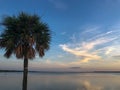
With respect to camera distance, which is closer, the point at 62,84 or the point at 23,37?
the point at 23,37

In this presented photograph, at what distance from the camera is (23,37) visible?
1770cm

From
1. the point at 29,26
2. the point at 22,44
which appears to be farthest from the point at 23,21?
the point at 22,44

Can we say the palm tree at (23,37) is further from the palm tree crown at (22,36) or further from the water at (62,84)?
the water at (62,84)

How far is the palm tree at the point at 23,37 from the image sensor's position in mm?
17812

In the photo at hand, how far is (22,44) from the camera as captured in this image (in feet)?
59.2

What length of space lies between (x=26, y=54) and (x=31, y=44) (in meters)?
0.88

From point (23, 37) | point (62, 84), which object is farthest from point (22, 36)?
point (62, 84)

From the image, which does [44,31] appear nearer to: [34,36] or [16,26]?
[34,36]

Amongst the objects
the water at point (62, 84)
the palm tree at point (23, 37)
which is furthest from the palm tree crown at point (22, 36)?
the water at point (62, 84)

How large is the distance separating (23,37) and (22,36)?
11 cm

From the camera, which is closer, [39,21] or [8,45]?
[8,45]

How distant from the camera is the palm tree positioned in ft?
Result: 58.4

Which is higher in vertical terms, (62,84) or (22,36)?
(22,36)

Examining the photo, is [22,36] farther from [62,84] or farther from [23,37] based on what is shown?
[62,84]
